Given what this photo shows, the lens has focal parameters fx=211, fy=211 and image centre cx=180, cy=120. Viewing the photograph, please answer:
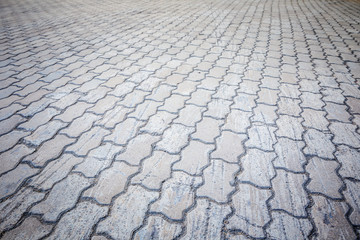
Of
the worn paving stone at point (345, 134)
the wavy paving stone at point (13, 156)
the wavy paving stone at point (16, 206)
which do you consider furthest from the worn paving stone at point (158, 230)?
the worn paving stone at point (345, 134)

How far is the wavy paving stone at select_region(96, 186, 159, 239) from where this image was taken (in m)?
1.43

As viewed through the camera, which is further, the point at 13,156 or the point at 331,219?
the point at 13,156

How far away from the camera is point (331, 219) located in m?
1.49

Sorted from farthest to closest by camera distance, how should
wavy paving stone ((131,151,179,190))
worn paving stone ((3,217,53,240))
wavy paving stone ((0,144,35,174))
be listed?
wavy paving stone ((0,144,35,174)) < wavy paving stone ((131,151,179,190)) < worn paving stone ((3,217,53,240))

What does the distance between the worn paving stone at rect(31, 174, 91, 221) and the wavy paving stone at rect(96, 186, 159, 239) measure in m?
0.32

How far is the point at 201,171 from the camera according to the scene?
6.02ft

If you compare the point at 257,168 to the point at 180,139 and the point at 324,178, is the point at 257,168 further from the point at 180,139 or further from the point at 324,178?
the point at 180,139

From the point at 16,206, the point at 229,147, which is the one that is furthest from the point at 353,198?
the point at 16,206

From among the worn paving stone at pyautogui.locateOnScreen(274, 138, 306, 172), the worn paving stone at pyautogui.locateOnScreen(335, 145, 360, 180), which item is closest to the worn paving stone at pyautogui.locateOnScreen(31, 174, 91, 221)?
the worn paving stone at pyautogui.locateOnScreen(274, 138, 306, 172)

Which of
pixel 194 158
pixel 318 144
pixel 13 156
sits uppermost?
pixel 318 144

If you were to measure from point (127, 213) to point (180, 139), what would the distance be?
874 millimetres

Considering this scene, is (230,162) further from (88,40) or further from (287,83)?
(88,40)

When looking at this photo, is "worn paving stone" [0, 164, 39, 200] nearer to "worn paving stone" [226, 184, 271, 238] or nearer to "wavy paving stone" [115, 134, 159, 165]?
"wavy paving stone" [115, 134, 159, 165]

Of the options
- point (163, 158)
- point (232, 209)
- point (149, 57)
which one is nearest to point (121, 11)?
→ point (149, 57)
